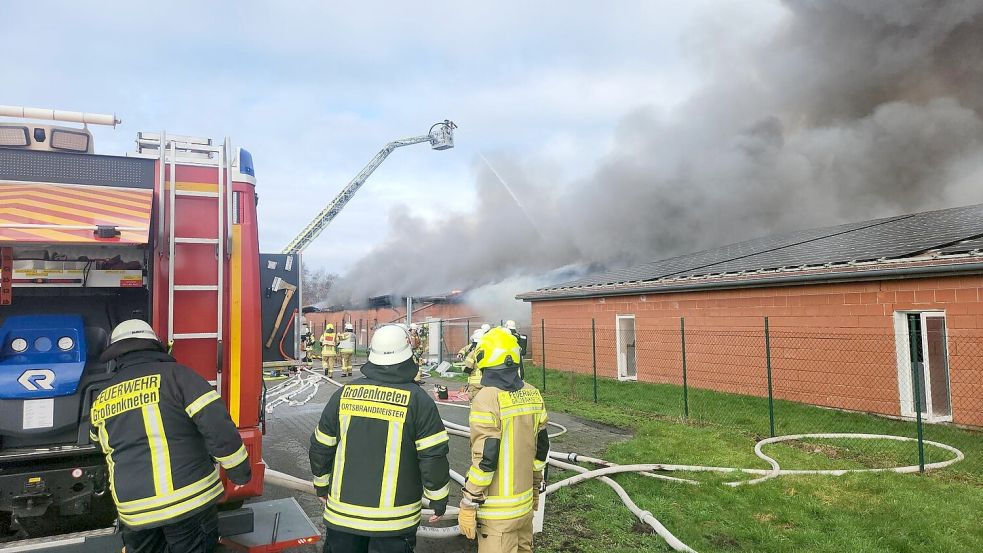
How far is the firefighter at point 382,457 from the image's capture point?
109 inches

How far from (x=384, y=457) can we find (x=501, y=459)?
2.32 feet

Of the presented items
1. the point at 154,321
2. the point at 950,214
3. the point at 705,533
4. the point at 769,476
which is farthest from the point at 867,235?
the point at 154,321

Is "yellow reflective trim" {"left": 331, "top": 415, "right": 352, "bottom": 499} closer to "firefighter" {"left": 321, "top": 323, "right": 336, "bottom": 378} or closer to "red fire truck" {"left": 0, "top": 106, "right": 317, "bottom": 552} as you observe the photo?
"red fire truck" {"left": 0, "top": 106, "right": 317, "bottom": 552}

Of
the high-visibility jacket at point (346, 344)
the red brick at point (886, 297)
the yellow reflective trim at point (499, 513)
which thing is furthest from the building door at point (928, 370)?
the high-visibility jacket at point (346, 344)

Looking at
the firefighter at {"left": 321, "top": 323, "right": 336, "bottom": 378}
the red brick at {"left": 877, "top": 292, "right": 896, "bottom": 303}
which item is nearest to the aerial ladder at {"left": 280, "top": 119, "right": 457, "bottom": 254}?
the firefighter at {"left": 321, "top": 323, "right": 336, "bottom": 378}

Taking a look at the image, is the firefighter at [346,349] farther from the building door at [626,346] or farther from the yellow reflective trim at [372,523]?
the yellow reflective trim at [372,523]

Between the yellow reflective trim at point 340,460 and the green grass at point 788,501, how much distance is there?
196 centimetres

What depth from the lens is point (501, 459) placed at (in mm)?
A: 3176

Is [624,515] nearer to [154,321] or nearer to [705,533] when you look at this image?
[705,533]

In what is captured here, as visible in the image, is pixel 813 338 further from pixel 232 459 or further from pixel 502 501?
pixel 232 459

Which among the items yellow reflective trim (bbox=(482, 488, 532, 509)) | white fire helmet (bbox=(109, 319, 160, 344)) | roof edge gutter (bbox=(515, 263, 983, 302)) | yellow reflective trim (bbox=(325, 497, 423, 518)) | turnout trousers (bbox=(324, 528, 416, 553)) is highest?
roof edge gutter (bbox=(515, 263, 983, 302))

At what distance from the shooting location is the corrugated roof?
9.03 metres

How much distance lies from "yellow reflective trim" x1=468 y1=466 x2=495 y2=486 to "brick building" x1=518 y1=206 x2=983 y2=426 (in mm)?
4594

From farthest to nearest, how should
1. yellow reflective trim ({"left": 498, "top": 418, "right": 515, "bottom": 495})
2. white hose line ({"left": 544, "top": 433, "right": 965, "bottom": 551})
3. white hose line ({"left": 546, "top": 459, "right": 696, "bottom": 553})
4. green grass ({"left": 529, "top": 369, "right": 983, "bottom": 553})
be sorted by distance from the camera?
white hose line ({"left": 544, "top": 433, "right": 965, "bottom": 551})
green grass ({"left": 529, "top": 369, "right": 983, "bottom": 553})
white hose line ({"left": 546, "top": 459, "right": 696, "bottom": 553})
yellow reflective trim ({"left": 498, "top": 418, "right": 515, "bottom": 495})
